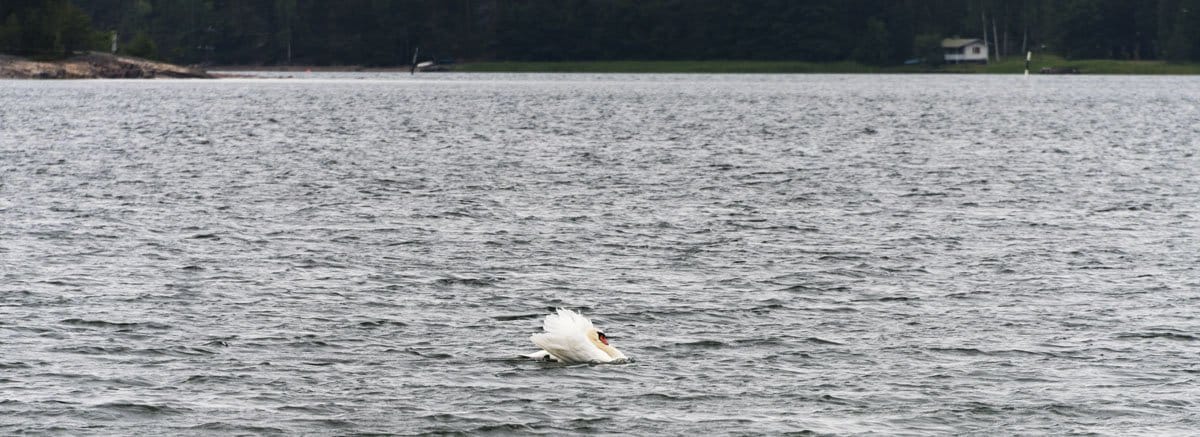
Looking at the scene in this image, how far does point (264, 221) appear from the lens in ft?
150

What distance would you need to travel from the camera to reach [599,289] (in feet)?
111

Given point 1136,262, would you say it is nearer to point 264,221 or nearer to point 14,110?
point 264,221

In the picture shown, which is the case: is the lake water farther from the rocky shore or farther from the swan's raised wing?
the rocky shore

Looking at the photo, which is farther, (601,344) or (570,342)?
(601,344)

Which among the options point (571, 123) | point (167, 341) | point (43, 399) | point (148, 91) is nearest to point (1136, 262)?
point (167, 341)

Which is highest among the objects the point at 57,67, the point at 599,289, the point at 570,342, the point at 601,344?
the point at 57,67

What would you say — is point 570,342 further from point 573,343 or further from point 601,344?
point 601,344

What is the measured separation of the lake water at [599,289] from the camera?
74.5 ft

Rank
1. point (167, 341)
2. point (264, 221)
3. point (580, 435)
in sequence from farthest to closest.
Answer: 1. point (264, 221)
2. point (167, 341)
3. point (580, 435)

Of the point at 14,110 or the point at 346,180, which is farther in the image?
the point at 14,110

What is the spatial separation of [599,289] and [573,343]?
8259 mm

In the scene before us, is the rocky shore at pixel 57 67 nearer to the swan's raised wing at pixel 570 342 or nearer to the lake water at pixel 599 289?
the lake water at pixel 599 289

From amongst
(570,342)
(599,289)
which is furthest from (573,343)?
(599,289)

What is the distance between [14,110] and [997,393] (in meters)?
105
